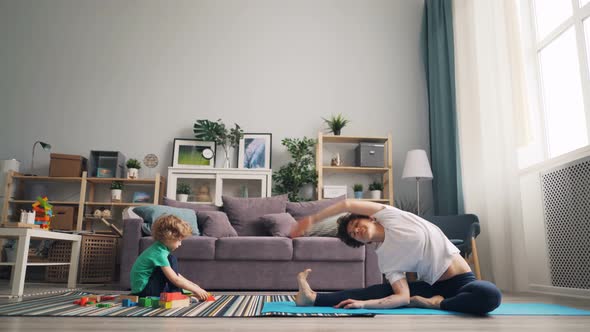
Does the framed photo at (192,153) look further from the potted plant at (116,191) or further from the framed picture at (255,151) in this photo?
the potted plant at (116,191)

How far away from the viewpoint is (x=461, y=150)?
465 centimetres

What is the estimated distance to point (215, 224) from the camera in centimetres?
389

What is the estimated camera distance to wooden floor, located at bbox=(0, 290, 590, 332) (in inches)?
64.1

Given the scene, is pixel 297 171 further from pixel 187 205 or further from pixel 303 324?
pixel 303 324

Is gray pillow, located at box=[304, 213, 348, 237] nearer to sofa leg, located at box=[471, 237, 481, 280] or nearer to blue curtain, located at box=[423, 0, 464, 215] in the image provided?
sofa leg, located at box=[471, 237, 481, 280]

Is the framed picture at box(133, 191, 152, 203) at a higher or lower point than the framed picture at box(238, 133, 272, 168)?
lower

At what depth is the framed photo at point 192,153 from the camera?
520 cm

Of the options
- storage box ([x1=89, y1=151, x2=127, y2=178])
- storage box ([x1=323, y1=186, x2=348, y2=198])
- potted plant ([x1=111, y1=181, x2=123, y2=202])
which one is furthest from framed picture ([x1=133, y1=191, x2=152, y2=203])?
storage box ([x1=323, y1=186, x2=348, y2=198])

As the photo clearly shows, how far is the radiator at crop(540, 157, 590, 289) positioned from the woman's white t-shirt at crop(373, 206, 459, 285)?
4.89ft

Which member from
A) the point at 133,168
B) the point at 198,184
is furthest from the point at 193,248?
the point at 133,168

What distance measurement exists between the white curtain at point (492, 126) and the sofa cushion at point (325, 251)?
127 cm

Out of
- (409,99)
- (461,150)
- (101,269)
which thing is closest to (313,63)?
(409,99)

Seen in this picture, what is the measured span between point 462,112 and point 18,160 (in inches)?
195

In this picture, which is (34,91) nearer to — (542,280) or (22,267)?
(22,267)
